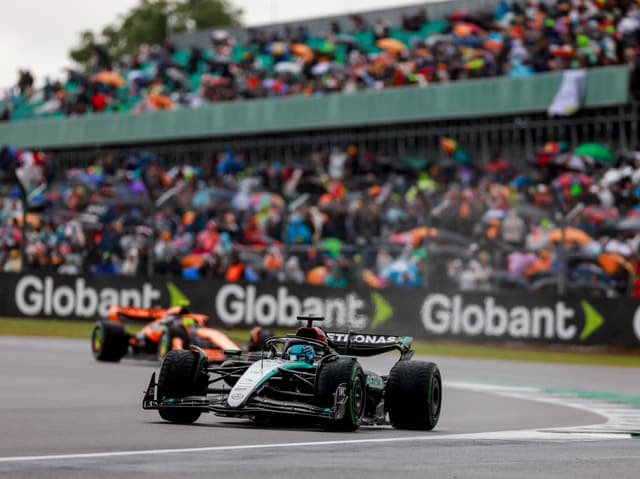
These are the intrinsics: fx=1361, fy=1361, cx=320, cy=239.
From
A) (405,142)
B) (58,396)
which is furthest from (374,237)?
(58,396)

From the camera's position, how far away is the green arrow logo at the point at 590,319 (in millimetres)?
25781

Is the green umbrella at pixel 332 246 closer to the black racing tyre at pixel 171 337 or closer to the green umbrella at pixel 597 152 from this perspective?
the green umbrella at pixel 597 152

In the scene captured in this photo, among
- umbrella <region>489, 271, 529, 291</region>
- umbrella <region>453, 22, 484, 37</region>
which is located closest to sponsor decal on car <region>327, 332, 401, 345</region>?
umbrella <region>489, 271, 529, 291</region>

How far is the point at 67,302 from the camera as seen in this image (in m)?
30.0

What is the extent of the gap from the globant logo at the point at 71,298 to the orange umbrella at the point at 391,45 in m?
11.6

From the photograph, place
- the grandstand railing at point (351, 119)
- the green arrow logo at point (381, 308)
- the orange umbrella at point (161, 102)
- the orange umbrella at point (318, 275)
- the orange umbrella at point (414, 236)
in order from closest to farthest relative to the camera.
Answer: the orange umbrella at point (414, 236), the green arrow logo at point (381, 308), the orange umbrella at point (318, 275), the grandstand railing at point (351, 119), the orange umbrella at point (161, 102)

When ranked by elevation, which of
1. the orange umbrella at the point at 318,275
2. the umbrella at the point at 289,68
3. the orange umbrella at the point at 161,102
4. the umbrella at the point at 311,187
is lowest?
the orange umbrella at the point at 318,275

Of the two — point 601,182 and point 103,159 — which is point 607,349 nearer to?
point 601,182

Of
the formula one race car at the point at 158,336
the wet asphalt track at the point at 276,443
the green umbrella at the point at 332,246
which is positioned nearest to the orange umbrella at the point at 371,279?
the green umbrella at the point at 332,246

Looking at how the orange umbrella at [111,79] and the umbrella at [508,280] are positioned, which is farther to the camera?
the orange umbrella at [111,79]

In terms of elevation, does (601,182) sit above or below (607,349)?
above

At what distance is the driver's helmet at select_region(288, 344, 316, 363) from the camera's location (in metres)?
11.7

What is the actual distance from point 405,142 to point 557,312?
10609 millimetres

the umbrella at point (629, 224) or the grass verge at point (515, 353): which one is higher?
the umbrella at point (629, 224)
